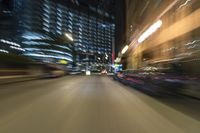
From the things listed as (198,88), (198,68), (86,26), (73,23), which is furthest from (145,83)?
(86,26)

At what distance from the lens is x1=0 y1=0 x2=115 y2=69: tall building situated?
12206cm

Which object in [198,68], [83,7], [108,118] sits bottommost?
[108,118]

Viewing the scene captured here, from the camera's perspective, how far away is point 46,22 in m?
140

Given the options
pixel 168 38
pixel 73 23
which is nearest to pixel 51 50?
pixel 73 23

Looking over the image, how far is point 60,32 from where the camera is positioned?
465ft

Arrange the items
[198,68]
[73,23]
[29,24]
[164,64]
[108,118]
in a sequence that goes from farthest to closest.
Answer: [73,23], [29,24], [164,64], [198,68], [108,118]

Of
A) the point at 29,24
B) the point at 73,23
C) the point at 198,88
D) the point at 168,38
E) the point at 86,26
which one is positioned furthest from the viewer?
the point at 86,26

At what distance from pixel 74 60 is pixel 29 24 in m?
21.2

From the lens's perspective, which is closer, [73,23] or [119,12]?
[119,12]

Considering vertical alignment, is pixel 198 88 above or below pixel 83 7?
below

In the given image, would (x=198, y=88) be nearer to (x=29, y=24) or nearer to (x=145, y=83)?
(x=145, y=83)

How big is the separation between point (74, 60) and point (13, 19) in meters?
29.0

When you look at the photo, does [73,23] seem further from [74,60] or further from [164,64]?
[164,64]

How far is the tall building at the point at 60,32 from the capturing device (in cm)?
12206
